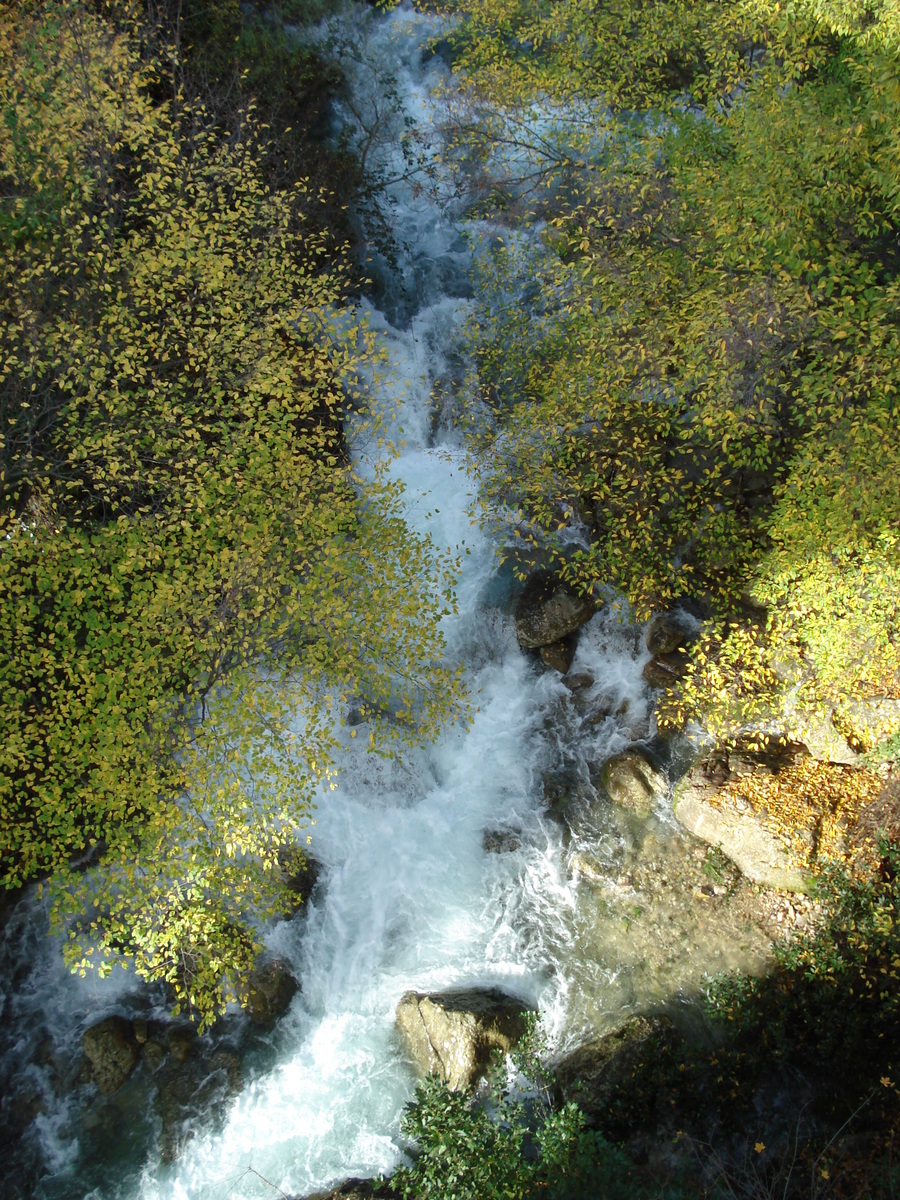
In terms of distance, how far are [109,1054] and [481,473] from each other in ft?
42.0

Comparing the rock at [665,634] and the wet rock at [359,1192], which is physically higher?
the rock at [665,634]

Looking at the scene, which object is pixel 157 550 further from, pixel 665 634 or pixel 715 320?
pixel 665 634

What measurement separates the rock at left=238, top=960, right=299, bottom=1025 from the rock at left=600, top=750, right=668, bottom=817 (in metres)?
6.71

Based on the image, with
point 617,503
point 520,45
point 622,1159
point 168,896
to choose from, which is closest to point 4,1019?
point 168,896

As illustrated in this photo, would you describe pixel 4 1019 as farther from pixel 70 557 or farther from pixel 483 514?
pixel 483 514

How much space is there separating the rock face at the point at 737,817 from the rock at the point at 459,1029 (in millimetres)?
4359

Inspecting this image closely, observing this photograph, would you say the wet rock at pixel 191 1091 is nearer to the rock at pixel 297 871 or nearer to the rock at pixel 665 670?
the rock at pixel 297 871

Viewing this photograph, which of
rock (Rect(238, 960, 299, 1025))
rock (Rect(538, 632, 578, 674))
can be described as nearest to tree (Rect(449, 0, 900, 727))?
rock (Rect(538, 632, 578, 674))

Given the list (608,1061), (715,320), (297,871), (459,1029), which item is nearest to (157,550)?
(297,871)

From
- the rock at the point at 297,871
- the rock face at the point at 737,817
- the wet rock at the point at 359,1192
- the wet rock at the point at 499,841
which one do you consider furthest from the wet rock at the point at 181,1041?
the rock face at the point at 737,817

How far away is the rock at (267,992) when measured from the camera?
11.7m

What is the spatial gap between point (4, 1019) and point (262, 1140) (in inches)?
183

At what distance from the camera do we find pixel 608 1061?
10289 millimetres

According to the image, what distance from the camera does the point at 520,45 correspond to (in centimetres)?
1969
